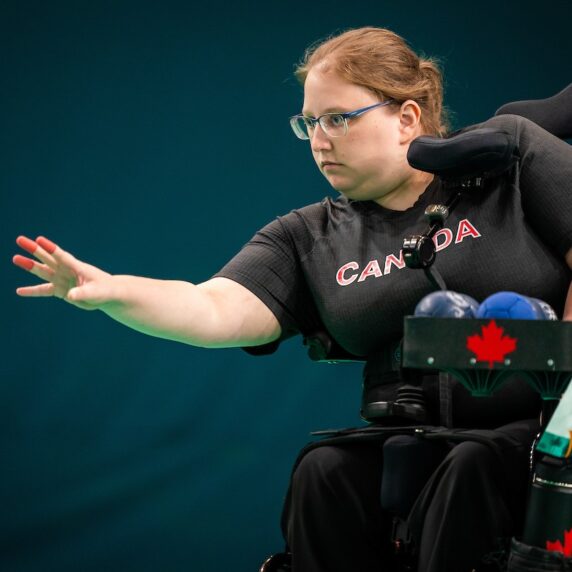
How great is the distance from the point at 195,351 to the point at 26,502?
25.2 inches

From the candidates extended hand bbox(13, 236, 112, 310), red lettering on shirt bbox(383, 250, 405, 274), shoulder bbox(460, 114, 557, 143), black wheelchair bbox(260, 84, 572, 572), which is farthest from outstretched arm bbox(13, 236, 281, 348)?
shoulder bbox(460, 114, 557, 143)

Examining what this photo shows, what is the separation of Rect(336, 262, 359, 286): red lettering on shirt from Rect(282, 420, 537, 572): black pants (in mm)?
299

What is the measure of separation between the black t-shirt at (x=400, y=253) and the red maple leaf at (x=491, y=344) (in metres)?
0.41

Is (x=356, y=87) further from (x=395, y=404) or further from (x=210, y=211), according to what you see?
(x=210, y=211)

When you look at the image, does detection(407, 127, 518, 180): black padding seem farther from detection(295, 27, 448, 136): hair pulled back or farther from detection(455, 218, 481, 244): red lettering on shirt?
detection(295, 27, 448, 136): hair pulled back

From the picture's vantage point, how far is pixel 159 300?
166 cm

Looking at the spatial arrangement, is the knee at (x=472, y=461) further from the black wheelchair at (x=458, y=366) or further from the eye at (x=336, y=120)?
the eye at (x=336, y=120)

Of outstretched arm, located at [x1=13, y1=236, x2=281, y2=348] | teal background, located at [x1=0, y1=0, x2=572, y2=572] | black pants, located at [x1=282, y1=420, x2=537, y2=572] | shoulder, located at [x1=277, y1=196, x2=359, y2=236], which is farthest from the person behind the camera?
teal background, located at [x1=0, y1=0, x2=572, y2=572]

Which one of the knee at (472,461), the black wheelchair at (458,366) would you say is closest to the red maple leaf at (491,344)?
the black wheelchair at (458,366)

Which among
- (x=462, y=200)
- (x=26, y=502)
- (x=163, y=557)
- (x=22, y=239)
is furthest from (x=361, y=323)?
(x=26, y=502)

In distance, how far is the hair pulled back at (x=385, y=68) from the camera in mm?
1831

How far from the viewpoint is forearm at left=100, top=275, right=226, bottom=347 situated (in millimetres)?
1579

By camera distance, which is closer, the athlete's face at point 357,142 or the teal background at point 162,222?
the athlete's face at point 357,142

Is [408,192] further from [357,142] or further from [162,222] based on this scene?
[162,222]
